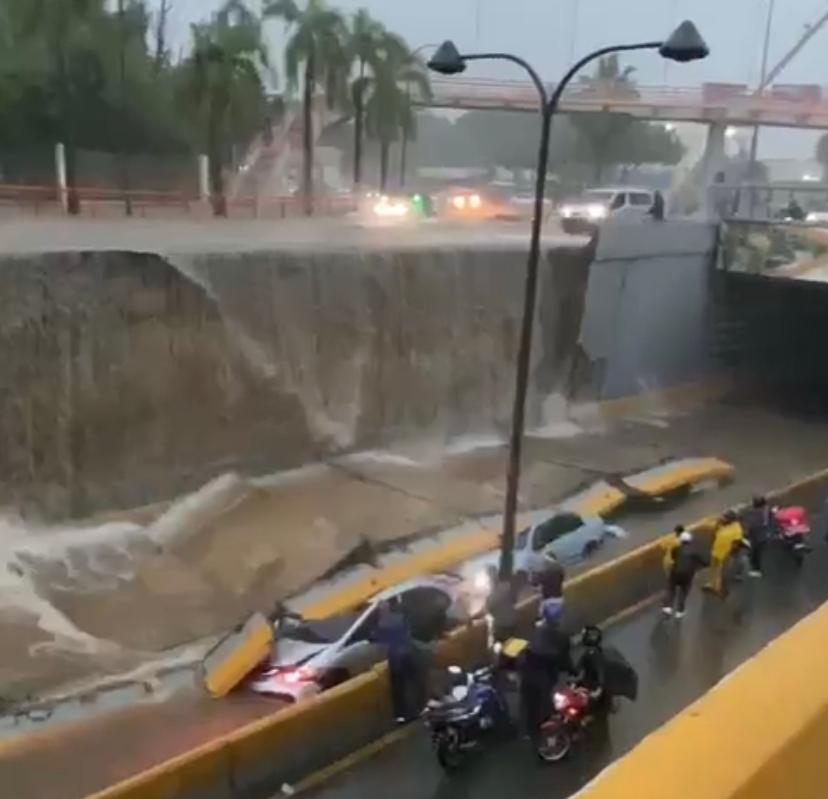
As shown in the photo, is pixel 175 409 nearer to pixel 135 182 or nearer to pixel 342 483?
pixel 342 483

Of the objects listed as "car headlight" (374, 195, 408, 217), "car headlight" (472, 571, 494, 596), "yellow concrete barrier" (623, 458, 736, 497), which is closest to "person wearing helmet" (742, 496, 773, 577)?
"car headlight" (472, 571, 494, 596)

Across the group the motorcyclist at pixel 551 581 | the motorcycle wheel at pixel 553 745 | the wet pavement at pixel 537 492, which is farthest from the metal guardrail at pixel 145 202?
the motorcycle wheel at pixel 553 745

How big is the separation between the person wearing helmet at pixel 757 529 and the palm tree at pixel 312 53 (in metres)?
25.3

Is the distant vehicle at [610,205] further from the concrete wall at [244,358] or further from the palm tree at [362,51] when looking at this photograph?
the palm tree at [362,51]

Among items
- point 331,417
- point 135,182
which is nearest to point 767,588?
point 331,417

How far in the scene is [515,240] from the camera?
116ft

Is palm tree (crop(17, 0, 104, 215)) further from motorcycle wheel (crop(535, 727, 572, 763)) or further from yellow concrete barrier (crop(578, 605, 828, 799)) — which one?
yellow concrete barrier (crop(578, 605, 828, 799))

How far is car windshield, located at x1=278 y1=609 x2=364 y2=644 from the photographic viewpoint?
14.6 m

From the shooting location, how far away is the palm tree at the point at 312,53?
38938 millimetres

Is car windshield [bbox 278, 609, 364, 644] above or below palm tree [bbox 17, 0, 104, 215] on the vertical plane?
below

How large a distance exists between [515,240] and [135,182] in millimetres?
11843

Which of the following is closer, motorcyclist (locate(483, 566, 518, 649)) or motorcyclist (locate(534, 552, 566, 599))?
motorcyclist (locate(483, 566, 518, 649))

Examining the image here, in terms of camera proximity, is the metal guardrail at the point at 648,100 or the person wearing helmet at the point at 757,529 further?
the metal guardrail at the point at 648,100

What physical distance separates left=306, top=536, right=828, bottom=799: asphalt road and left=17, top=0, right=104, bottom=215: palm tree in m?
22.2
